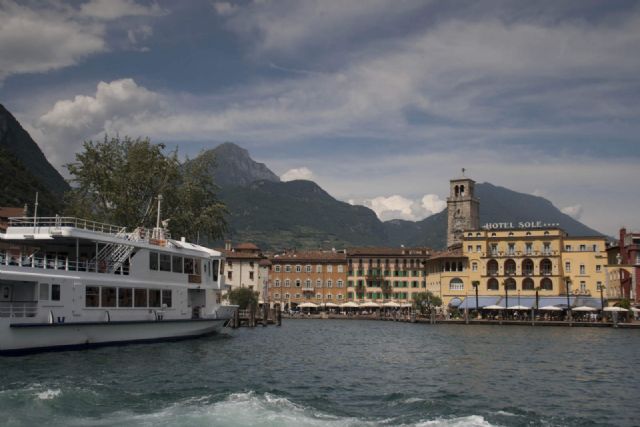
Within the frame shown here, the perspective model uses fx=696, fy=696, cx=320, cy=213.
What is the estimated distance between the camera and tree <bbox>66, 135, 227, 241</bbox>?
2375 inches

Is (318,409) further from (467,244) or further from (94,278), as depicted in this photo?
(467,244)

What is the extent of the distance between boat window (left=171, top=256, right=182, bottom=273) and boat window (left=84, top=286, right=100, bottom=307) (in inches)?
287

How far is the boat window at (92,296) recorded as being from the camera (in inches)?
1395

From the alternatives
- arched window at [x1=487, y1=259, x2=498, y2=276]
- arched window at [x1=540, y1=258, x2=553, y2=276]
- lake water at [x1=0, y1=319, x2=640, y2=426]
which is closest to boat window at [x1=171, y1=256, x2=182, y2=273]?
lake water at [x1=0, y1=319, x2=640, y2=426]

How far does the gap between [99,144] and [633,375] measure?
47.7 meters

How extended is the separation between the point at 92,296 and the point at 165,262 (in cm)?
707

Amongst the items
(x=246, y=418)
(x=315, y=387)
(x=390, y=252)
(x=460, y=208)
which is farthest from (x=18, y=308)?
(x=460, y=208)

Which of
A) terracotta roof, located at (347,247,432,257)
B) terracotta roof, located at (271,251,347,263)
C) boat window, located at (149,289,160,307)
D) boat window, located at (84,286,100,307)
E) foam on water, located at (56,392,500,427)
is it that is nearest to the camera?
foam on water, located at (56,392,500,427)

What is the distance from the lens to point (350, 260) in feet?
383

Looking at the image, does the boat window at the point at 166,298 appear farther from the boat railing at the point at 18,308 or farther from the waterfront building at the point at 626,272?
the waterfront building at the point at 626,272

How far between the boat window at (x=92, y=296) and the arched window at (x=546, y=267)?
69.9 meters

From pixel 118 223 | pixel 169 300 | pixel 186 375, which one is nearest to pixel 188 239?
pixel 118 223

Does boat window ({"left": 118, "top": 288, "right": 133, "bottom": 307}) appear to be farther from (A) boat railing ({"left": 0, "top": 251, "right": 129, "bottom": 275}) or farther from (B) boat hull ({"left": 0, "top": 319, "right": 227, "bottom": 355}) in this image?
(B) boat hull ({"left": 0, "top": 319, "right": 227, "bottom": 355})

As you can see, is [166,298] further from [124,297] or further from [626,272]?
[626,272]
